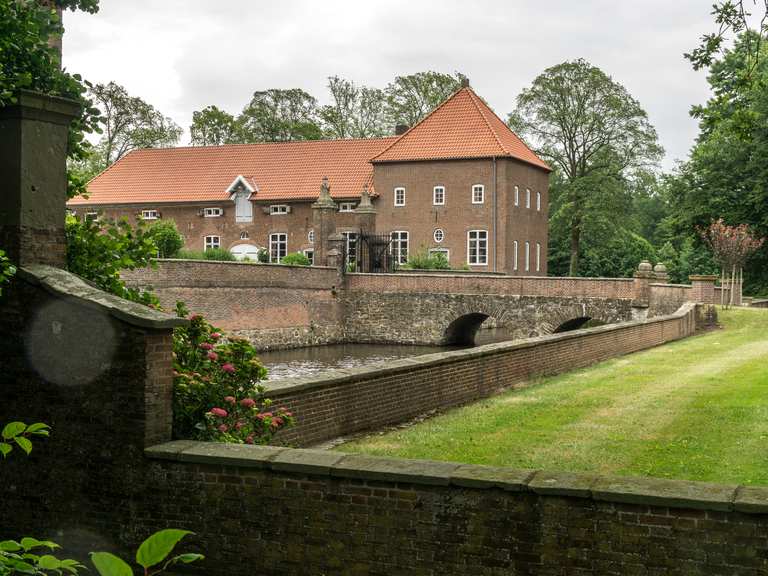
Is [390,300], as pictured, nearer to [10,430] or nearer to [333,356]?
[333,356]

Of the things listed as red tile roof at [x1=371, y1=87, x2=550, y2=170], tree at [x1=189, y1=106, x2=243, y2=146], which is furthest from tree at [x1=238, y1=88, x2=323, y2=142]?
red tile roof at [x1=371, y1=87, x2=550, y2=170]

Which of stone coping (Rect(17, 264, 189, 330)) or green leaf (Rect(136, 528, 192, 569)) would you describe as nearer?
green leaf (Rect(136, 528, 192, 569))

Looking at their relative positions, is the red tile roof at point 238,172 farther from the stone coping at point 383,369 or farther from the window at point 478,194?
the stone coping at point 383,369

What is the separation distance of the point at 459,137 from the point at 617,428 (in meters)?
39.1

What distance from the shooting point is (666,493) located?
5.01 meters

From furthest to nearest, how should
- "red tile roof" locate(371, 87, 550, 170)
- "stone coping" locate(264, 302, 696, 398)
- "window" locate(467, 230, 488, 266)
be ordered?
"red tile roof" locate(371, 87, 550, 170), "window" locate(467, 230, 488, 266), "stone coping" locate(264, 302, 696, 398)

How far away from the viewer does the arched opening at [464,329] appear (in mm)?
40250

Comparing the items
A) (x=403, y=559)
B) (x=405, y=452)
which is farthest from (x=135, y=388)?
(x=405, y=452)

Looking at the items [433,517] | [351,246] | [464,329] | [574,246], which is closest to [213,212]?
[351,246]

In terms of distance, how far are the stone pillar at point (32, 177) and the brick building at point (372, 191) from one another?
36.0 metres

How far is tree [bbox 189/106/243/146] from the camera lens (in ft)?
213

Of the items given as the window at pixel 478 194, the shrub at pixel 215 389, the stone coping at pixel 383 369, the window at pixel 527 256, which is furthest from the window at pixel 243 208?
the shrub at pixel 215 389

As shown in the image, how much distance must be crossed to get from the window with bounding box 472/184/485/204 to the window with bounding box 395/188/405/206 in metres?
3.80

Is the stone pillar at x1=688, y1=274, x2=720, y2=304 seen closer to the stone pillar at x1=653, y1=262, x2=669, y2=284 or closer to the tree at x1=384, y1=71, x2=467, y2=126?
the stone pillar at x1=653, y1=262, x2=669, y2=284
